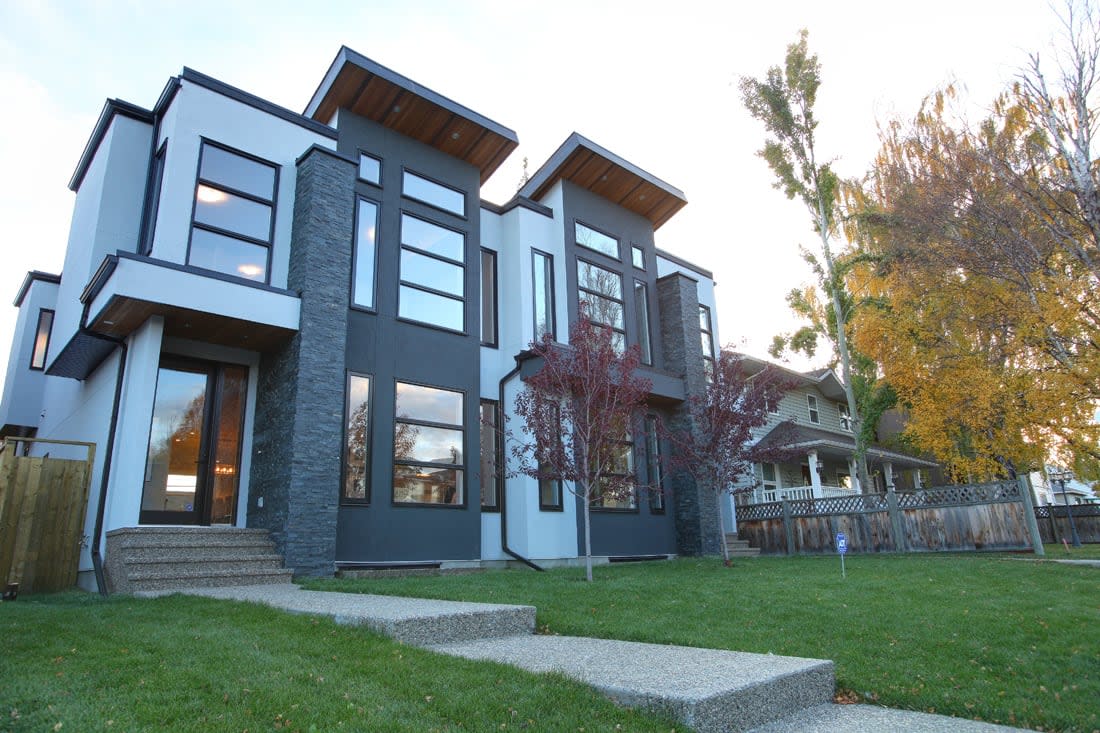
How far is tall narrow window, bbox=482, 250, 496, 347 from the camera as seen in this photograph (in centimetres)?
1345

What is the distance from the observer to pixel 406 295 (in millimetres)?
11984

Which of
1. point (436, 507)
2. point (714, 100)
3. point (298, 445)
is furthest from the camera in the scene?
point (714, 100)

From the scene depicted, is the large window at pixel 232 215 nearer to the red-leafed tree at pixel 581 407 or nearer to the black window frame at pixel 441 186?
the black window frame at pixel 441 186

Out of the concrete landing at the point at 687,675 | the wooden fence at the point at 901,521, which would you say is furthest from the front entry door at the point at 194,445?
the wooden fence at the point at 901,521

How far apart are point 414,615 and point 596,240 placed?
1195cm

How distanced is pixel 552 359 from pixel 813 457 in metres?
13.1

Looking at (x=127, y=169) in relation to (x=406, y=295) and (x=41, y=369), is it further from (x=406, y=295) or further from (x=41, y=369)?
(x=41, y=369)

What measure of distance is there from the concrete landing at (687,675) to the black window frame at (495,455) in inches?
278

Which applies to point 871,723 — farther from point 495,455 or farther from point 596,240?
point 596,240

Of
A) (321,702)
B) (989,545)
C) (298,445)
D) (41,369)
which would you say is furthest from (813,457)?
(41,369)

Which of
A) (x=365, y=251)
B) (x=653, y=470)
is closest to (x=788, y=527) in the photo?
(x=653, y=470)

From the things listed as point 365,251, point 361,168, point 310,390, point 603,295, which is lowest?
point 310,390

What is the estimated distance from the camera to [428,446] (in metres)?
11.5

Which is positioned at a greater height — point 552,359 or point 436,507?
point 552,359
